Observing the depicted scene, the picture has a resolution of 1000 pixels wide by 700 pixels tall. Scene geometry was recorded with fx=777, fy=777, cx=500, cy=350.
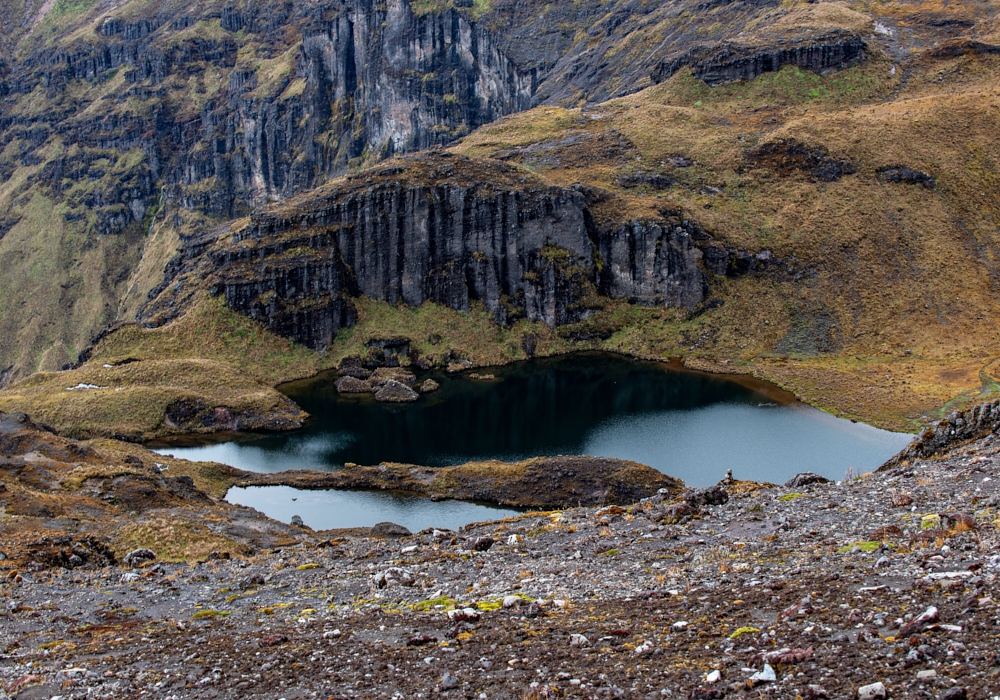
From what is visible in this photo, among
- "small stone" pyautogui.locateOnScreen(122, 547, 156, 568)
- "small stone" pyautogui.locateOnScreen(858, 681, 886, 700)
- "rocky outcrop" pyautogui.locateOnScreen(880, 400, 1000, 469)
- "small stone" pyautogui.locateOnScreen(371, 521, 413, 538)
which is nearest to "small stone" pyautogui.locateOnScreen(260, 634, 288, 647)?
"small stone" pyautogui.locateOnScreen(858, 681, 886, 700)

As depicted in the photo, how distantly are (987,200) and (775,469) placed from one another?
295ft

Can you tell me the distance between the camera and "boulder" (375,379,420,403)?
104125mm

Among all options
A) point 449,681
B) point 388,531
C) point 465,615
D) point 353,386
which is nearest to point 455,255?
point 353,386

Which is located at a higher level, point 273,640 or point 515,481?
point 273,640

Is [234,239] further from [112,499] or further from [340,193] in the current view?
[112,499]

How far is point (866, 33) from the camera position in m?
173

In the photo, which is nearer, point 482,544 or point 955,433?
point 482,544

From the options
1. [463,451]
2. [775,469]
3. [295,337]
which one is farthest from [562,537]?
[295,337]

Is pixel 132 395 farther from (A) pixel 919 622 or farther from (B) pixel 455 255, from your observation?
(A) pixel 919 622

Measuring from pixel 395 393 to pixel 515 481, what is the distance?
1636 inches

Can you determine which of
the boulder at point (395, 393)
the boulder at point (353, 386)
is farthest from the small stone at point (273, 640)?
the boulder at point (353, 386)

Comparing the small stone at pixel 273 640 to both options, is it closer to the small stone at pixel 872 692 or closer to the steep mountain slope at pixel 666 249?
the small stone at pixel 872 692

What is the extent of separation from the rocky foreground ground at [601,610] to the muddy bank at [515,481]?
31.6m

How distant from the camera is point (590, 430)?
85.6 metres
